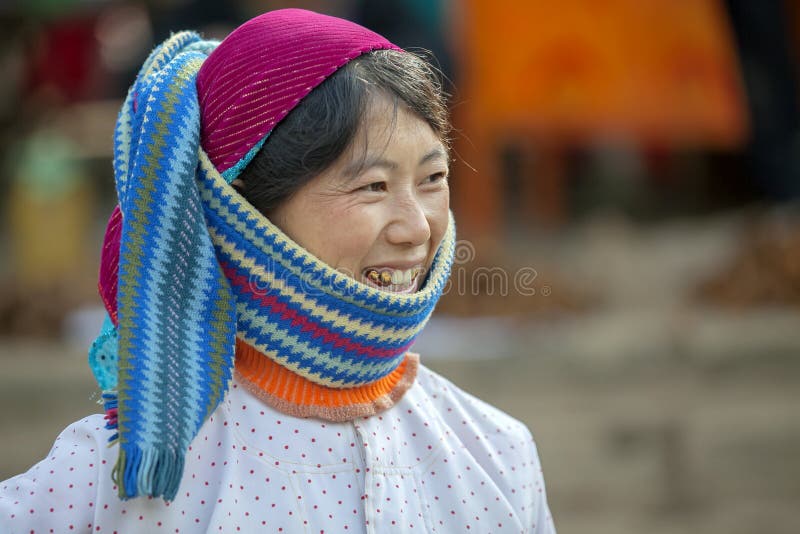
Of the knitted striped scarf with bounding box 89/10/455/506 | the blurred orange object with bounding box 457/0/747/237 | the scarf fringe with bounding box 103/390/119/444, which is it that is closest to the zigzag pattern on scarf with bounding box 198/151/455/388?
the knitted striped scarf with bounding box 89/10/455/506

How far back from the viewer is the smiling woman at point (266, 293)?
5.19 ft

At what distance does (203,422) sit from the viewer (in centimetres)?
162

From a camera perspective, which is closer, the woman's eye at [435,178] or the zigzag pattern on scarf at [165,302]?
the zigzag pattern on scarf at [165,302]

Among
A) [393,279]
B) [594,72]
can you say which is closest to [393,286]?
[393,279]

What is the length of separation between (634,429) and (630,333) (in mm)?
613

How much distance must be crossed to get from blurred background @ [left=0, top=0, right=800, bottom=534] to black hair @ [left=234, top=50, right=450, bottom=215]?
118 inches

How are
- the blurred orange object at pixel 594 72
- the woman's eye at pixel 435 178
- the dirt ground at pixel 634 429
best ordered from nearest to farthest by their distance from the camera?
the woman's eye at pixel 435 178 → the dirt ground at pixel 634 429 → the blurred orange object at pixel 594 72

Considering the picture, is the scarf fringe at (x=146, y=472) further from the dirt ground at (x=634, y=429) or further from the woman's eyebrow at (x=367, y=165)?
the dirt ground at (x=634, y=429)

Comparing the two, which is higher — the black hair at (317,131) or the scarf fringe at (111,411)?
the black hair at (317,131)

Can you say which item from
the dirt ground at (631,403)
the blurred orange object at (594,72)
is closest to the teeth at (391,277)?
the dirt ground at (631,403)

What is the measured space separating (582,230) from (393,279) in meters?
5.79

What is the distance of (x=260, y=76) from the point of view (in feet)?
5.47

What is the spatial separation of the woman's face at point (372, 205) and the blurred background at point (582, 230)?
9.48 feet

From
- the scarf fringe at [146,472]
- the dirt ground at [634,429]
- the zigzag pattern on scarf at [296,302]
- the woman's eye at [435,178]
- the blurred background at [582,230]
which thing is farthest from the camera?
the blurred background at [582,230]
